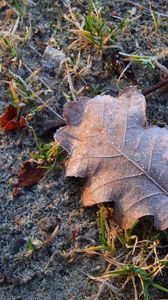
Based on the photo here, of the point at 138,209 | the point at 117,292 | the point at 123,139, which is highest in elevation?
the point at 123,139

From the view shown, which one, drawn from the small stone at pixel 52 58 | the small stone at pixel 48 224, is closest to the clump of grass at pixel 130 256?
the small stone at pixel 48 224

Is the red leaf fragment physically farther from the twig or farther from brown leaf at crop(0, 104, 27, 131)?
the twig

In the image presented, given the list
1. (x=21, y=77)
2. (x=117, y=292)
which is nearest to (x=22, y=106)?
(x=21, y=77)

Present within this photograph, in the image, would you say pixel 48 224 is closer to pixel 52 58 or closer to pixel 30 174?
pixel 30 174

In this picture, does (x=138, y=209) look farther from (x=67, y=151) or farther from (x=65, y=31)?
(x=65, y=31)

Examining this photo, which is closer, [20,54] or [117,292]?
[117,292]

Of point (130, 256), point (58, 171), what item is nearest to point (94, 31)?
point (58, 171)

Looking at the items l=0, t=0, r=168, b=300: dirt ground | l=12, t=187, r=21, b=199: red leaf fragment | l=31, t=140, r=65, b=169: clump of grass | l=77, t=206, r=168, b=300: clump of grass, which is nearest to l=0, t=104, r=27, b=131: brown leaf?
l=0, t=0, r=168, b=300: dirt ground
